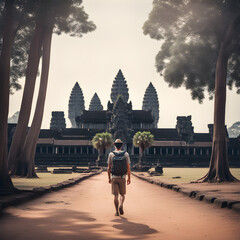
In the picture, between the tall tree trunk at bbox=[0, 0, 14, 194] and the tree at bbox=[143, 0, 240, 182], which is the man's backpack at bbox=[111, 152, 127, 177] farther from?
the tree at bbox=[143, 0, 240, 182]

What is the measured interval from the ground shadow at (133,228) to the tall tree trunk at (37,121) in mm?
21761

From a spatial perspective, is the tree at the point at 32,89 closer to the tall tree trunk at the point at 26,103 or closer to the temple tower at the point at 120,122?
the tall tree trunk at the point at 26,103

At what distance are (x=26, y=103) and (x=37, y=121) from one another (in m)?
2.42

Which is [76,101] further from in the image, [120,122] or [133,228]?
[133,228]

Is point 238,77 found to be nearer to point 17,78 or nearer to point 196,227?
point 17,78

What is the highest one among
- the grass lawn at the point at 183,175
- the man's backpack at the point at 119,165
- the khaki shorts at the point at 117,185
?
the man's backpack at the point at 119,165

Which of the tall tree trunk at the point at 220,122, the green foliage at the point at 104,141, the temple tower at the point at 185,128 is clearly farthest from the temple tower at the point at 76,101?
the tall tree trunk at the point at 220,122

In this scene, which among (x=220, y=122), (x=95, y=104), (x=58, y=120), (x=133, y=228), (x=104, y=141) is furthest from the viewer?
(x=95, y=104)

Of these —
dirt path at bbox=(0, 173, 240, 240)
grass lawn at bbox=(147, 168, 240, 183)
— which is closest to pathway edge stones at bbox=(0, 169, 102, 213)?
dirt path at bbox=(0, 173, 240, 240)

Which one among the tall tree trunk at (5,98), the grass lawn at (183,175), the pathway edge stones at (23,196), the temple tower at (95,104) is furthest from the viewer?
the temple tower at (95,104)

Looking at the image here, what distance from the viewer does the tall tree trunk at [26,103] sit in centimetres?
2817

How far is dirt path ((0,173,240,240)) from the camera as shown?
727cm

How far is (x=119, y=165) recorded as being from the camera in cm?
987

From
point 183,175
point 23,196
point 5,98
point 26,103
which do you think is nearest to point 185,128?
point 183,175
